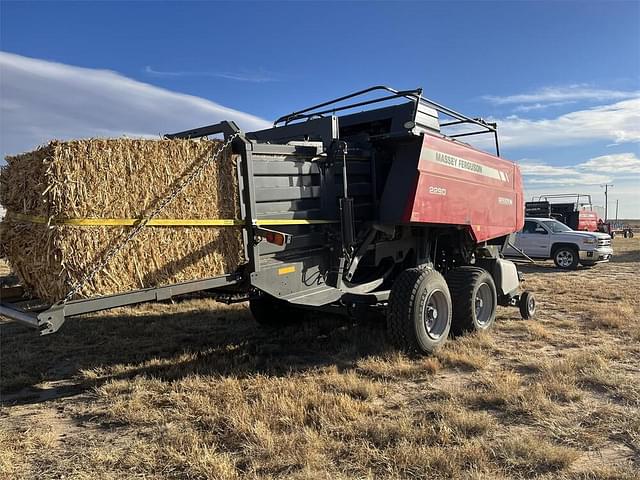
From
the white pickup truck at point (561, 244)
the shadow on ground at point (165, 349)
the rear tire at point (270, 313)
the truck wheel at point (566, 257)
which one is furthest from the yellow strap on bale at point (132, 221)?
the truck wheel at point (566, 257)

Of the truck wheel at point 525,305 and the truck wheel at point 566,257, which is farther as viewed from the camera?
the truck wheel at point 566,257

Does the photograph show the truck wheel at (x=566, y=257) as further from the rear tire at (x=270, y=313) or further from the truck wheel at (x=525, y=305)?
the rear tire at (x=270, y=313)

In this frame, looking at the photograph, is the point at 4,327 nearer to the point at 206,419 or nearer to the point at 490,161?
the point at 206,419

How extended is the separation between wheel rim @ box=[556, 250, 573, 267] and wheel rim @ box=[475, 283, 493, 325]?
1039 cm

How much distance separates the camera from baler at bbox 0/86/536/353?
4324mm

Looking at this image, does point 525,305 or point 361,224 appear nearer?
point 361,224

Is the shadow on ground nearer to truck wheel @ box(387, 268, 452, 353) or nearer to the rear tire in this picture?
the rear tire

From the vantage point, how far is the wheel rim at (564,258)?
15.6m

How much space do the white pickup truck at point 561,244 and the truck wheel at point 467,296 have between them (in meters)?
9.14

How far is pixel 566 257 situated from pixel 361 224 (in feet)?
41.4

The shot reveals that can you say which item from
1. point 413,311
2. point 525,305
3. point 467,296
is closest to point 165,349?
point 413,311

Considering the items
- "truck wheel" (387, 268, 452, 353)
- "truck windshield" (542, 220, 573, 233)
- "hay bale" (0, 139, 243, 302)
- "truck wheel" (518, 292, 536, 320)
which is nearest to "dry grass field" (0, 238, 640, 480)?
"truck wheel" (387, 268, 452, 353)

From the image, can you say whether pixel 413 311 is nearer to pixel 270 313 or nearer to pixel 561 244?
pixel 270 313

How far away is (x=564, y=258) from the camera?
15.7 metres
